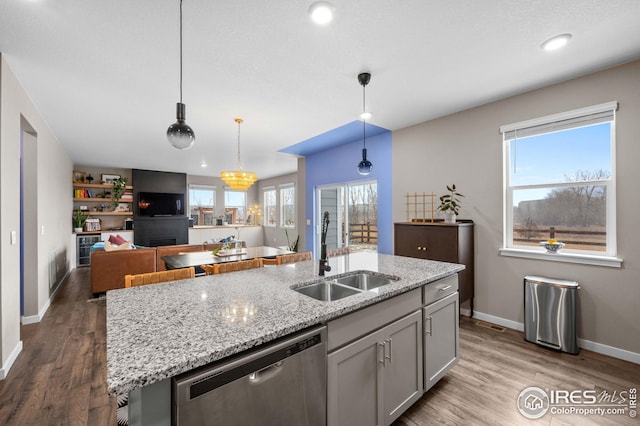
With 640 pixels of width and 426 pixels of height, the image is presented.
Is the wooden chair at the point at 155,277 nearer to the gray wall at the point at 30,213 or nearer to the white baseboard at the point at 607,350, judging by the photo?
the gray wall at the point at 30,213

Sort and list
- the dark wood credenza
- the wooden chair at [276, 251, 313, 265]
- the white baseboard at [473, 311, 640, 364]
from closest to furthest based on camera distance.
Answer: the white baseboard at [473, 311, 640, 364] < the wooden chair at [276, 251, 313, 265] < the dark wood credenza

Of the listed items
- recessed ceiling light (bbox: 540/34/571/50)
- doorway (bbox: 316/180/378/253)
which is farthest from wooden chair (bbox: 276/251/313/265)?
recessed ceiling light (bbox: 540/34/571/50)

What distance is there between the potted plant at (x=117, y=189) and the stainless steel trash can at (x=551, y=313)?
353 inches

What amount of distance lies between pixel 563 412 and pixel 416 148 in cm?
322

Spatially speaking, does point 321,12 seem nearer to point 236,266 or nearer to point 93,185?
point 236,266

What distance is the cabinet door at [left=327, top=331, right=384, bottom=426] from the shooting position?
128 centimetres

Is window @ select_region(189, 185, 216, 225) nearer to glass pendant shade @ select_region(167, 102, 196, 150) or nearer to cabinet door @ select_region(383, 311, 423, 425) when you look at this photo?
glass pendant shade @ select_region(167, 102, 196, 150)

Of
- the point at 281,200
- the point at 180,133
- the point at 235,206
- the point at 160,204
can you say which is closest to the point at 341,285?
the point at 180,133

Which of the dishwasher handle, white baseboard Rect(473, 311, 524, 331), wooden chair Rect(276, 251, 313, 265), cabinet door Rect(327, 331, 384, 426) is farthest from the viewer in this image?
white baseboard Rect(473, 311, 524, 331)

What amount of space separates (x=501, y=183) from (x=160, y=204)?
837 centimetres

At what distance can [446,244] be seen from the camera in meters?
3.19

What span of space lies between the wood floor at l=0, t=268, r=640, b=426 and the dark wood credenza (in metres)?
0.57

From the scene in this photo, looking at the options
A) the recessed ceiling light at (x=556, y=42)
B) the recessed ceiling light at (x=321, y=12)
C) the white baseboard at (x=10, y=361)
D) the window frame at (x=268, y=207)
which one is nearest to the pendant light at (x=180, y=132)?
the recessed ceiling light at (x=321, y=12)

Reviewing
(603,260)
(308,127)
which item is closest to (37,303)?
(308,127)
